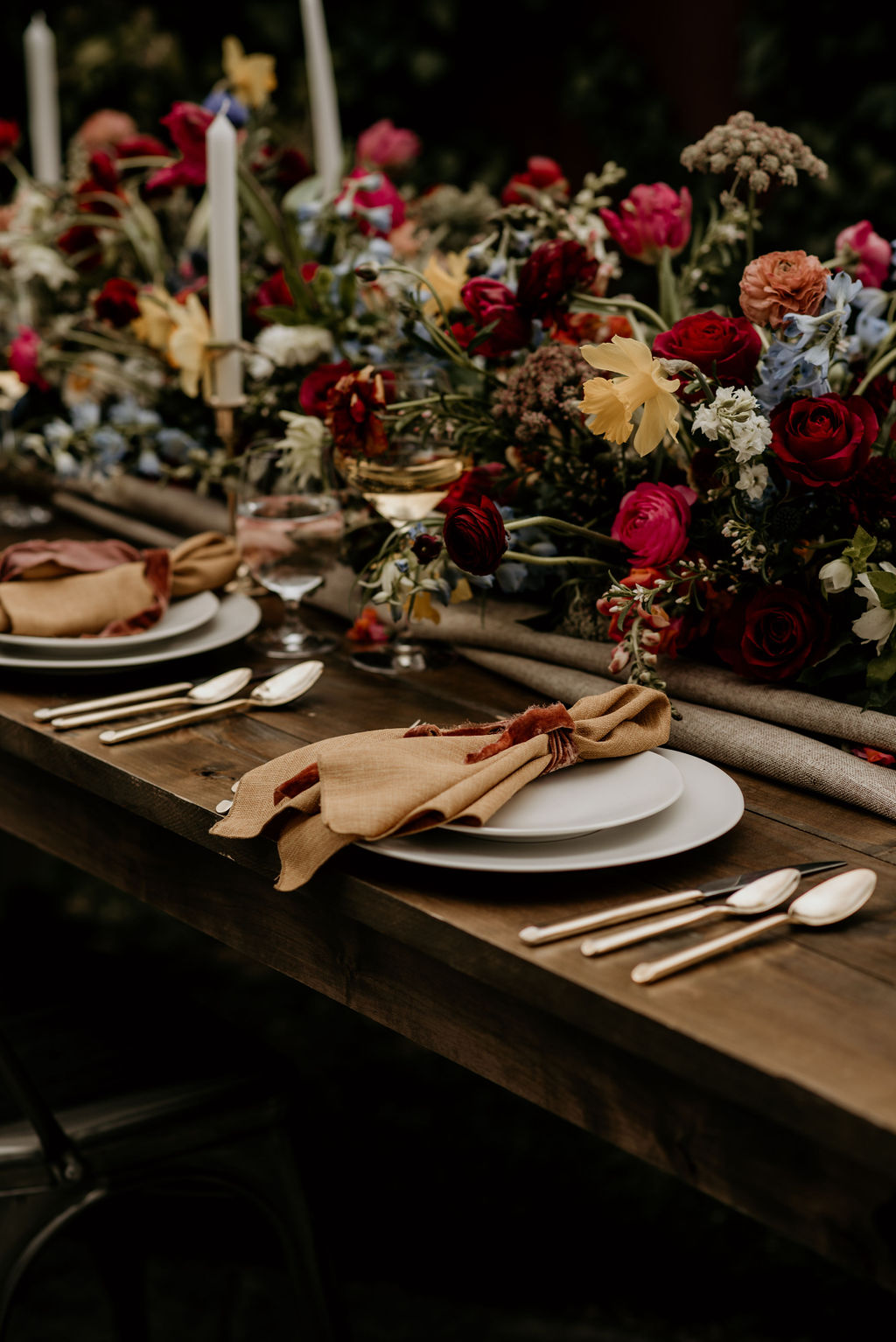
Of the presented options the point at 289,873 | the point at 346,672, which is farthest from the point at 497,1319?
the point at 289,873

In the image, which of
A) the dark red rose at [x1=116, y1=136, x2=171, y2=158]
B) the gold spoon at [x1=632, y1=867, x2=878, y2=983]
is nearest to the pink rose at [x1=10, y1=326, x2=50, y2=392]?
the dark red rose at [x1=116, y1=136, x2=171, y2=158]

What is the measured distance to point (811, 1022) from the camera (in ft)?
2.20

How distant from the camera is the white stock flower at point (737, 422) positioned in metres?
0.97

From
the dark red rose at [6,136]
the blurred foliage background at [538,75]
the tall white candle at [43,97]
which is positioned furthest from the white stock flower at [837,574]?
the blurred foliage background at [538,75]

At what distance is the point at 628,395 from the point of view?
37.1 inches

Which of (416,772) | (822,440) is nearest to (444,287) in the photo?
(822,440)

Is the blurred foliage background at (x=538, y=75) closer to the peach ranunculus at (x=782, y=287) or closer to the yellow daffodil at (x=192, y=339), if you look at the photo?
the yellow daffodil at (x=192, y=339)

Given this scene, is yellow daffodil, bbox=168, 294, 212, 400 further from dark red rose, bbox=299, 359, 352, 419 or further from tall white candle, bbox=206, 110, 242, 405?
dark red rose, bbox=299, 359, 352, 419

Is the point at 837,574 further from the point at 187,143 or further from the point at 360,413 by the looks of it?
the point at 187,143

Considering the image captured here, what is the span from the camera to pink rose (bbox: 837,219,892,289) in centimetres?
129

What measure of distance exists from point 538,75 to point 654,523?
9.71 feet

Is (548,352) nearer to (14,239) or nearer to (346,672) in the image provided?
(346,672)

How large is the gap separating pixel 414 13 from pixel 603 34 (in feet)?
1.91

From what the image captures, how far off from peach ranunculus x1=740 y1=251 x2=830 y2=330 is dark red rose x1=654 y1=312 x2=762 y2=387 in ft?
0.05
